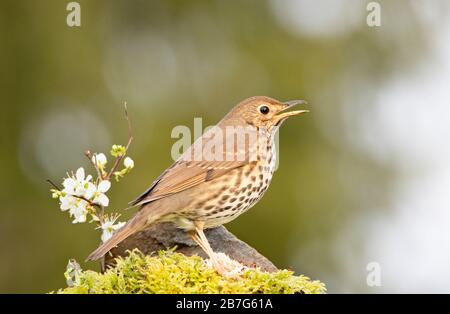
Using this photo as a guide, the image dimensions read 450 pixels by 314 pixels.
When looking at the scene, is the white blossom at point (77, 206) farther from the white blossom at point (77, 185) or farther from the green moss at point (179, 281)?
the green moss at point (179, 281)

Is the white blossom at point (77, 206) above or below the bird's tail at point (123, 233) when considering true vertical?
above

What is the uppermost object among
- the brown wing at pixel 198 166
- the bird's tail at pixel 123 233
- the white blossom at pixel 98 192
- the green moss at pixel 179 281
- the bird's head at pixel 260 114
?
the bird's head at pixel 260 114

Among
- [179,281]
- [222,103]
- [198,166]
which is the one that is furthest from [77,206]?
[222,103]

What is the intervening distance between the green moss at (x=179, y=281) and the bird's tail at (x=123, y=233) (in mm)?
159

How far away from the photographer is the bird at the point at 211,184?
5781 millimetres

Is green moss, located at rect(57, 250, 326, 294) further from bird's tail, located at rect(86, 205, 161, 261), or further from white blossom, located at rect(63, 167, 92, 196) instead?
white blossom, located at rect(63, 167, 92, 196)

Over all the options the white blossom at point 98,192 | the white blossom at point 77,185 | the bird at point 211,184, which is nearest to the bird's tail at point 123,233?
the bird at point 211,184

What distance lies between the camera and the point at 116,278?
4.95 m

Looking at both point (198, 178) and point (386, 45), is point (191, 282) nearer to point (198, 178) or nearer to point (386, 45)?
point (198, 178)

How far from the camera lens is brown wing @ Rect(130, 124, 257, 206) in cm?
587

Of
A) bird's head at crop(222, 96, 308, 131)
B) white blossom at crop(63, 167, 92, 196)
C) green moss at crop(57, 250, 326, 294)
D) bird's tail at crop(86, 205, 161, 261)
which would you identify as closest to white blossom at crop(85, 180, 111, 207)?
white blossom at crop(63, 167, 92, 196)

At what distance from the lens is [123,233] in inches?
213

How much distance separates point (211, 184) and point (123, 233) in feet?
3.02
